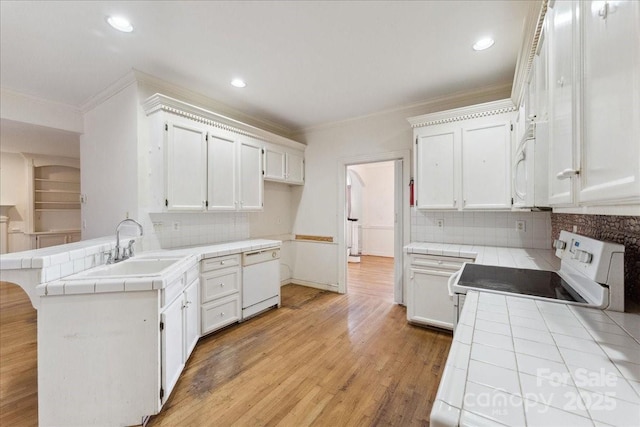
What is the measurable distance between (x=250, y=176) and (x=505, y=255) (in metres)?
2.91

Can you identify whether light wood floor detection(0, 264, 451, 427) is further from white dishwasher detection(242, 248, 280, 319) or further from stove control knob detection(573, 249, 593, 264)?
stove control knob detection(573, 249, 593, 264)

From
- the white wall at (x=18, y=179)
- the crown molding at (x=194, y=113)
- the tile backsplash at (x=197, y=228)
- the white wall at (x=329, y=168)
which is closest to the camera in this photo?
the crown molding at (x=194, y=113)

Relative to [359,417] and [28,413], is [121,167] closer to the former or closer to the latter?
[28,413]

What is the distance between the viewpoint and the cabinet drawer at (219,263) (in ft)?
8.50

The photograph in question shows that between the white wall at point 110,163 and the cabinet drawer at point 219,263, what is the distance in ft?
2.84

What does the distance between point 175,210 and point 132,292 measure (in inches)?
47.0

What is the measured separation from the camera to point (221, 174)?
307cm

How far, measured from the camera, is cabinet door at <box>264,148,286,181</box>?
12.0 ft

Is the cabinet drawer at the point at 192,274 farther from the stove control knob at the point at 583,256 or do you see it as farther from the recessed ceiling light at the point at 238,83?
the stove control knob at the point at 583,256

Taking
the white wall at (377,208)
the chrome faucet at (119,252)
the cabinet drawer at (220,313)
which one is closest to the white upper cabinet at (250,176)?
the cabinet drawer at (220,313)

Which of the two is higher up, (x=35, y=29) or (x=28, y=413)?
(x=35, y=29)

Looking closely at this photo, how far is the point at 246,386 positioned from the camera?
195 centimetres

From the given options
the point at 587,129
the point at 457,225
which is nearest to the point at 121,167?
the point at 587,129

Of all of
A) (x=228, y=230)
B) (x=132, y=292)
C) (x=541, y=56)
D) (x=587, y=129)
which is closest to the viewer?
(x=587, y=129)
